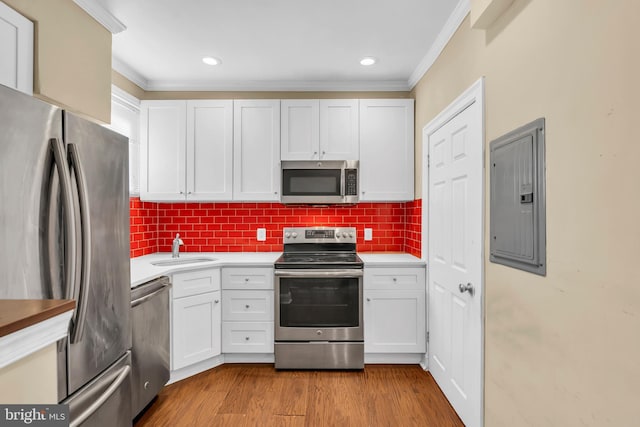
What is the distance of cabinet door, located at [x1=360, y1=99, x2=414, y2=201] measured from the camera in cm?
318

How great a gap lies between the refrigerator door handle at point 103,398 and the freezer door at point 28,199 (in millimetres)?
535

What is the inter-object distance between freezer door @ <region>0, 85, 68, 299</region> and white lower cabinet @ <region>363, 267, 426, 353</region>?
7.05 feet

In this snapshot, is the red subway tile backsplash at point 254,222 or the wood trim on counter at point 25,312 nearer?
the wood trim on counter at point 25,312

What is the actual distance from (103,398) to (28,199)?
0.94 metres

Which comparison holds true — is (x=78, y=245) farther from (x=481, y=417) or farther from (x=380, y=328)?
(x=380, y=328)

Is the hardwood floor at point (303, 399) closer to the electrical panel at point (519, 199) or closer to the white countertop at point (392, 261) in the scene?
the white countertop at point (392, 261)

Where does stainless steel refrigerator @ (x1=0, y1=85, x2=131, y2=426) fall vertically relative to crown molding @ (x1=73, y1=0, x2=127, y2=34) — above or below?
below

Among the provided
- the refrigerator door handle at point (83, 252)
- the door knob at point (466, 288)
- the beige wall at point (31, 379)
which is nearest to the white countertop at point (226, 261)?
the refrigerator door handle at point (83, 252)

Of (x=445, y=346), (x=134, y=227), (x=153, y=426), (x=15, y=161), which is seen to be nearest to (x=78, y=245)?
(x=15, y=161)

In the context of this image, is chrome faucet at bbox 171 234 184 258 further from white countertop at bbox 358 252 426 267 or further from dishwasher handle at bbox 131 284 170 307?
white countertop at bbox 358 252 426 267

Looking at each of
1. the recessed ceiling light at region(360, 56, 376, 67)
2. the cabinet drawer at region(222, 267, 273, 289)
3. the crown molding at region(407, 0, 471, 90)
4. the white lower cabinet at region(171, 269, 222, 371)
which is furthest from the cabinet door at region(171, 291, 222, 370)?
the crown molding at region(407, 0, 471, 90)

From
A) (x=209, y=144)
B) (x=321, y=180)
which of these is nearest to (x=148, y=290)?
(x=209, y=144)

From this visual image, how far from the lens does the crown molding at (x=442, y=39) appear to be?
2.02 m

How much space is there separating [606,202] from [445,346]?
5.50ft
